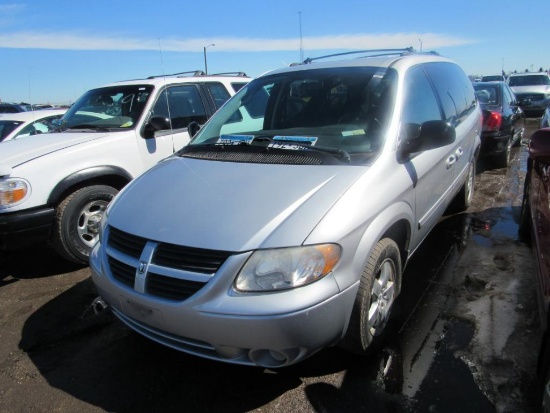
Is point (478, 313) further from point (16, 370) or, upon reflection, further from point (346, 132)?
point (16, 370)

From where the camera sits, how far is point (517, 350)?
275 cm

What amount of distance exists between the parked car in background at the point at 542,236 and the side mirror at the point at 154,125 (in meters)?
3.58

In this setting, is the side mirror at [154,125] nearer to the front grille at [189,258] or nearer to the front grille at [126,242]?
the front grille at [126,242]

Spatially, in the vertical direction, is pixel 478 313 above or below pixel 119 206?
below

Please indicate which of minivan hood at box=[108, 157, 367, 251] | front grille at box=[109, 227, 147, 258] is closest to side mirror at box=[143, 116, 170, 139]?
minivan hood at box=[108, 157, 367, 251]

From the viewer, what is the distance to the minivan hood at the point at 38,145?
157 inches

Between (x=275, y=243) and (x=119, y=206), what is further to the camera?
(x=119, y=206)

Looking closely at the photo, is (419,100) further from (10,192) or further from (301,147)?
(10,192)

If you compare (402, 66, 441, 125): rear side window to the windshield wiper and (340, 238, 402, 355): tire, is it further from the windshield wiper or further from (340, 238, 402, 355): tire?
(340, 238, 402, 355): tire

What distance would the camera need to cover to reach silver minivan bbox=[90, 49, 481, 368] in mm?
2125

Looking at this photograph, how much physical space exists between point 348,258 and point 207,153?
148 cm

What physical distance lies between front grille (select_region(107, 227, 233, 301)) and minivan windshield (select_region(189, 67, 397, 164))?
107 centimetres

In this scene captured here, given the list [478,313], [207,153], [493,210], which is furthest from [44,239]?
[493,210]

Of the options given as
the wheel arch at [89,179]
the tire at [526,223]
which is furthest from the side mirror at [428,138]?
the wheel arch at [89,179]
